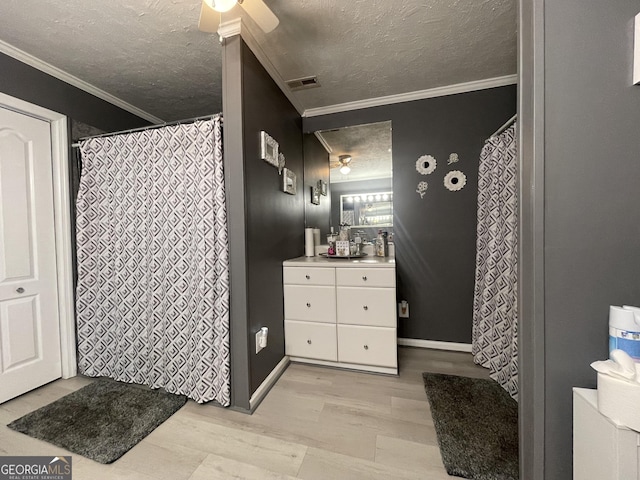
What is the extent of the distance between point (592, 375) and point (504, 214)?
1.22 metres

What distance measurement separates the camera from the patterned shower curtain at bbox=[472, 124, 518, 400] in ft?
5.55

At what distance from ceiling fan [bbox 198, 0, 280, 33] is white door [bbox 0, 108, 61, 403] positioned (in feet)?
5.31

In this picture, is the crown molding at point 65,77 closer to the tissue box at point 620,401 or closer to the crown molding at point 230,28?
the crown molding at point 230,28

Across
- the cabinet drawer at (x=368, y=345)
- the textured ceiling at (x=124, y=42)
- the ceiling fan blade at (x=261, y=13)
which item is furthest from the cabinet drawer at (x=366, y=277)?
the textured ceiling at (x=124, y=42)

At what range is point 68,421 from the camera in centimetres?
150

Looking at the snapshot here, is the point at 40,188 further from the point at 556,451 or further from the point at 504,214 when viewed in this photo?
the point at 504,214

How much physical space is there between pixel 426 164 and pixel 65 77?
3.12 metres

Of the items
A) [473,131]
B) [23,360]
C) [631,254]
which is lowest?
[23,360]

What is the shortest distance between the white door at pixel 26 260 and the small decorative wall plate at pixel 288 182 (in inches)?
69.6

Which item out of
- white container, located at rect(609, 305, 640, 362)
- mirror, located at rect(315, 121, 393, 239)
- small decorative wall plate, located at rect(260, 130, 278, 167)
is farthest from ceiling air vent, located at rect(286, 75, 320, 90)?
white container, located at rect(609, 305, 640, 362)

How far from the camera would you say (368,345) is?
6.48 ft

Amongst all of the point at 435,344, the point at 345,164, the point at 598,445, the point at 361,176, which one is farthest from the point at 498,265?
the point at 345,164

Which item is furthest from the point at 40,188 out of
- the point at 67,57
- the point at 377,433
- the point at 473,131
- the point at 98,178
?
the point at 473,131

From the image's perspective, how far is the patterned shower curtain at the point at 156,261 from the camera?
163cm
